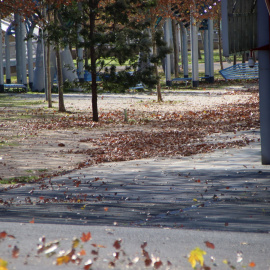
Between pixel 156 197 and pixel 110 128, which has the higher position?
pixel 110 128

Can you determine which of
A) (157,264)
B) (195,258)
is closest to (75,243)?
(157,264)

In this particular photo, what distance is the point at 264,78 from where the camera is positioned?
32.7 feet

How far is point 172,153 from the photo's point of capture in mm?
12141

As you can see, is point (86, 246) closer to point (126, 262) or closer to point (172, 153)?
point (126, 262)

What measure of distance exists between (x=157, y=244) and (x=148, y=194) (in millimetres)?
3445

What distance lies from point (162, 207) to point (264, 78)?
431cm

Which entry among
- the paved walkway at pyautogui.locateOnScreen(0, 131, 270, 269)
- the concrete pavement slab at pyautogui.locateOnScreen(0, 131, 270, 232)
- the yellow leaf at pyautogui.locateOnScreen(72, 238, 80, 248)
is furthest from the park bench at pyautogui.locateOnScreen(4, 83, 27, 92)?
the yellow leaf at pyautogui.locateOnScreen(72, 238, 80, 248)

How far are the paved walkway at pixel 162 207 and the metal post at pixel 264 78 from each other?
47cm

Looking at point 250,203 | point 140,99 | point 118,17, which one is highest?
point 118,17

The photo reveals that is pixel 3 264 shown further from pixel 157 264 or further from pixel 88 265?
pixel 157 264

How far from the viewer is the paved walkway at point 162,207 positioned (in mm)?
4234

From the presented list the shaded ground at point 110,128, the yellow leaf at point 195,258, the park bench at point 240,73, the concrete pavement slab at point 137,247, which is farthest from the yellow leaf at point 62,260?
the park bench at point 240,73

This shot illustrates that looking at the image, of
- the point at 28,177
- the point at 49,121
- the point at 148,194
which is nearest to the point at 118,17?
the point at 49,121

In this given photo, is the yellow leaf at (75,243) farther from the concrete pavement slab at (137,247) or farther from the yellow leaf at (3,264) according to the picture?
the yellow leaf at (3,264)
